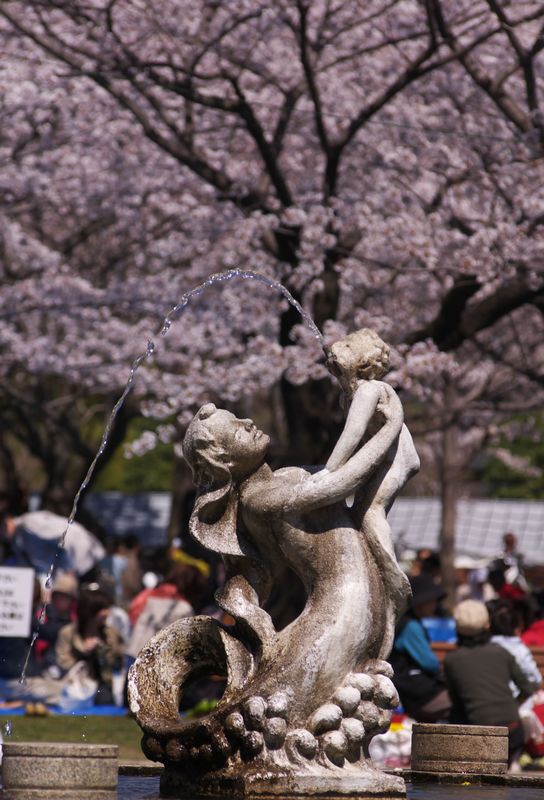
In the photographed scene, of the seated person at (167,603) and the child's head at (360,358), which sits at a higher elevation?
the child's head at (360,358)

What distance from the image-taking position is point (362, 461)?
6070mm

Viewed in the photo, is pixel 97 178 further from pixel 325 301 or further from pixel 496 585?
pixel 496 585

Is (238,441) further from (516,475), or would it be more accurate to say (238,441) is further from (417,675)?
(516,475)

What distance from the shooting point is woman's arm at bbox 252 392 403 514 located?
19.8ft

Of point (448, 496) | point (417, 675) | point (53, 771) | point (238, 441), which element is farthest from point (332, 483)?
point (448, 496)

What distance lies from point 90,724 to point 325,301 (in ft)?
14.6

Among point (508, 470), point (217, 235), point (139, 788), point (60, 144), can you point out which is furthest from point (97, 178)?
point (508, 470)

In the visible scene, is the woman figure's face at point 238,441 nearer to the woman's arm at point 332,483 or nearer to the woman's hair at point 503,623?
the woman's arm at point 332,483

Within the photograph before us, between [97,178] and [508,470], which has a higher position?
[97,178]

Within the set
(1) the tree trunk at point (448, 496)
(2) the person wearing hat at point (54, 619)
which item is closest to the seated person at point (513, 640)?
(2) the person wearing hat at point (54, 619)

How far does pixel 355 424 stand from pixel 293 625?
2.72 ft

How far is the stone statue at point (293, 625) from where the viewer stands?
19.4 ft

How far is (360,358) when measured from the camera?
6.32 meters

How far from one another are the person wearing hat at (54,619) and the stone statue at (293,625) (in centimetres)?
769
